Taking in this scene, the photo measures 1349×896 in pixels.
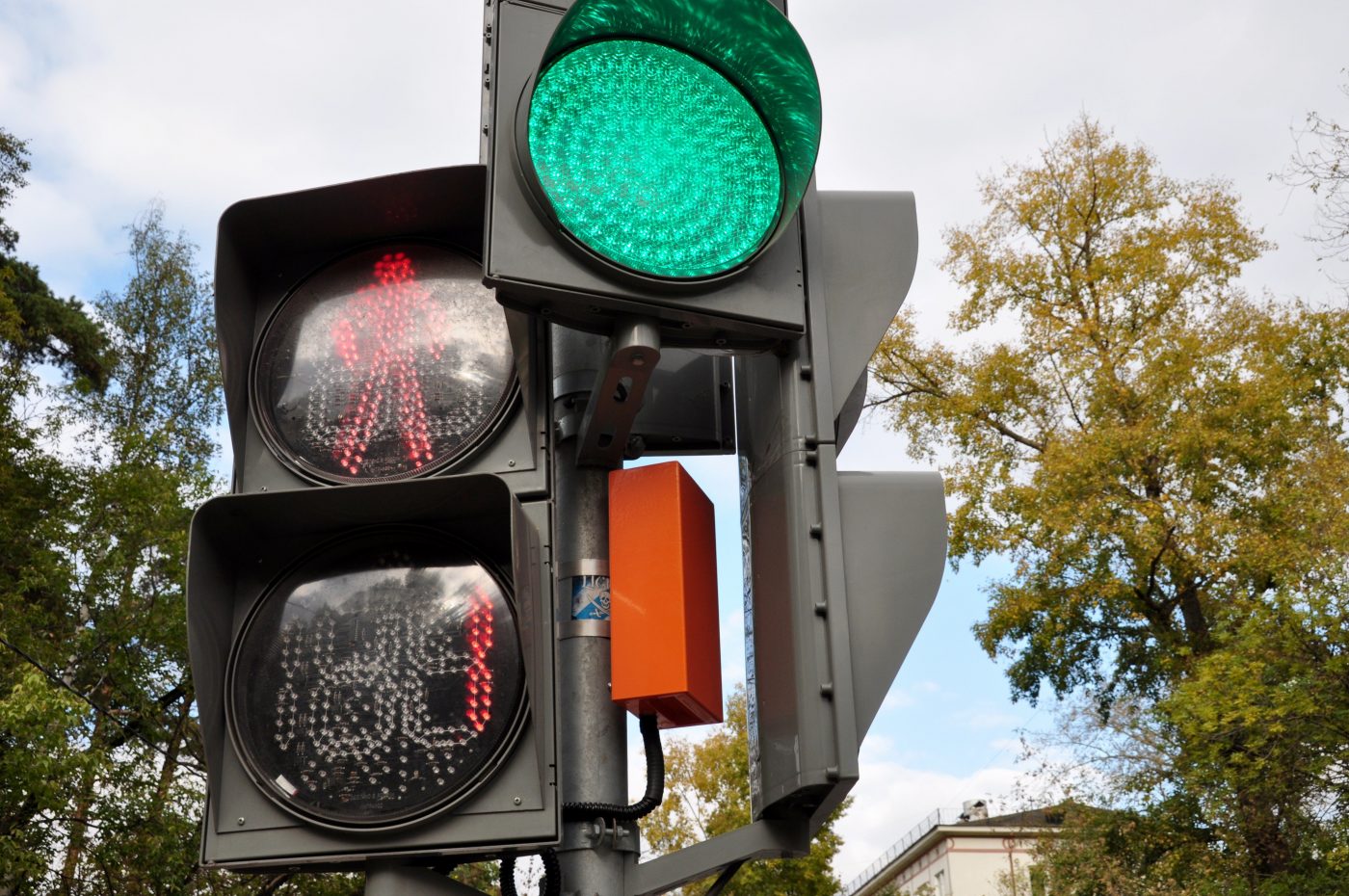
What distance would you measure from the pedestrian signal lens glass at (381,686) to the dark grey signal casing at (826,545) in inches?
16.1

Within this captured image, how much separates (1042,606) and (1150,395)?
3135 mm

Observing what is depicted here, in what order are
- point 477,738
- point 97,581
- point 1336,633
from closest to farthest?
1. point 477,738
2. point 1336,633
3. point 97,581

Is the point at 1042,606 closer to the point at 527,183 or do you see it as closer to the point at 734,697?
the point at 734,697

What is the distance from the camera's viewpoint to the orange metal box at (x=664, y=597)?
2.09 meters

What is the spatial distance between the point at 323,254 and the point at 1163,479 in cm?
1634

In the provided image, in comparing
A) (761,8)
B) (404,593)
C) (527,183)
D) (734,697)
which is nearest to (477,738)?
(404,593)

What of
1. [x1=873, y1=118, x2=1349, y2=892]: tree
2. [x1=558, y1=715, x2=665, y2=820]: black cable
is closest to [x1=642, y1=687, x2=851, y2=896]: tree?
[x1=873, y1=118, x2=1349, y2=892]: tree

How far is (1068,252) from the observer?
19.1 m

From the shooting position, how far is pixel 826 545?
197 cm

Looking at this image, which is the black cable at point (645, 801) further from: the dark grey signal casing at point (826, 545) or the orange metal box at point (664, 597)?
the dark grey signal casing at point (826, 545)

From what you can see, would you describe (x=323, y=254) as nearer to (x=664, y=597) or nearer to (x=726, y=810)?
(x=664, y=597)

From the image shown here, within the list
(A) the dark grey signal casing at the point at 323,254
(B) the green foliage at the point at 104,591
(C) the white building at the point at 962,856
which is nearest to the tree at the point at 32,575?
(B) the green foliage at the point at 104,591

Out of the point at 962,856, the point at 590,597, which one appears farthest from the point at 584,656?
the point at 962,856

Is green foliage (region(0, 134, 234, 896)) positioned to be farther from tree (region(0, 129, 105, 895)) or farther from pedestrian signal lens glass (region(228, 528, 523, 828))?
pedestrian signal lens glass (region(228, 528, 523, 828))
